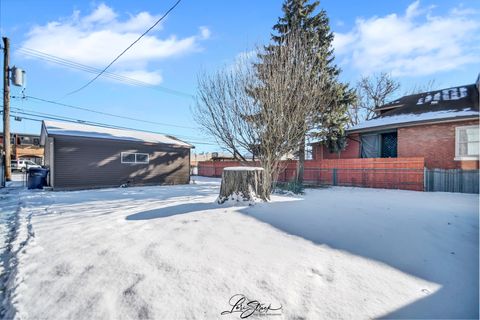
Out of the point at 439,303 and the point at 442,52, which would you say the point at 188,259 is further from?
the point at 442,52

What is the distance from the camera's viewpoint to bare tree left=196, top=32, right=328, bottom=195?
7.87 m

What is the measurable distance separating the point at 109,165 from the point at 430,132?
15.0 metres

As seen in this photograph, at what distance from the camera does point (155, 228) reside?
147 inches

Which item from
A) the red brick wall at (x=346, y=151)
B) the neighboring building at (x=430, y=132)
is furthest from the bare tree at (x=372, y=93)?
the red brick wall at (x=346, y=151)

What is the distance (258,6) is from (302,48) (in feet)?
8.31

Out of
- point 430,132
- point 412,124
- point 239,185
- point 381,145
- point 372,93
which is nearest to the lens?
point 239,185

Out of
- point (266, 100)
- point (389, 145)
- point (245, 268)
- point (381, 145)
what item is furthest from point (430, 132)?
point (245, 268)

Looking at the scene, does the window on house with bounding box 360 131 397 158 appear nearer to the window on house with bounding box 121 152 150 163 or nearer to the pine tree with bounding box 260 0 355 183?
the pine tree with bounding box 260 0 355 183

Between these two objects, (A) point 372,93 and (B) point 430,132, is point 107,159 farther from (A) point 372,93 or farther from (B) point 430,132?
(A) point 372,93

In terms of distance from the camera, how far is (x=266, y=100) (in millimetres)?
7750

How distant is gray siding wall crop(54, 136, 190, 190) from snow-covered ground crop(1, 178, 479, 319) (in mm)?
7354

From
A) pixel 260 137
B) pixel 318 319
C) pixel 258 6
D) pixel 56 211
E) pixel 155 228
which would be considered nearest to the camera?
pixel 318 319

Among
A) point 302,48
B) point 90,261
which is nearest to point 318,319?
point 90,261

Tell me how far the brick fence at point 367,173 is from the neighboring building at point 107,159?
5851mm
